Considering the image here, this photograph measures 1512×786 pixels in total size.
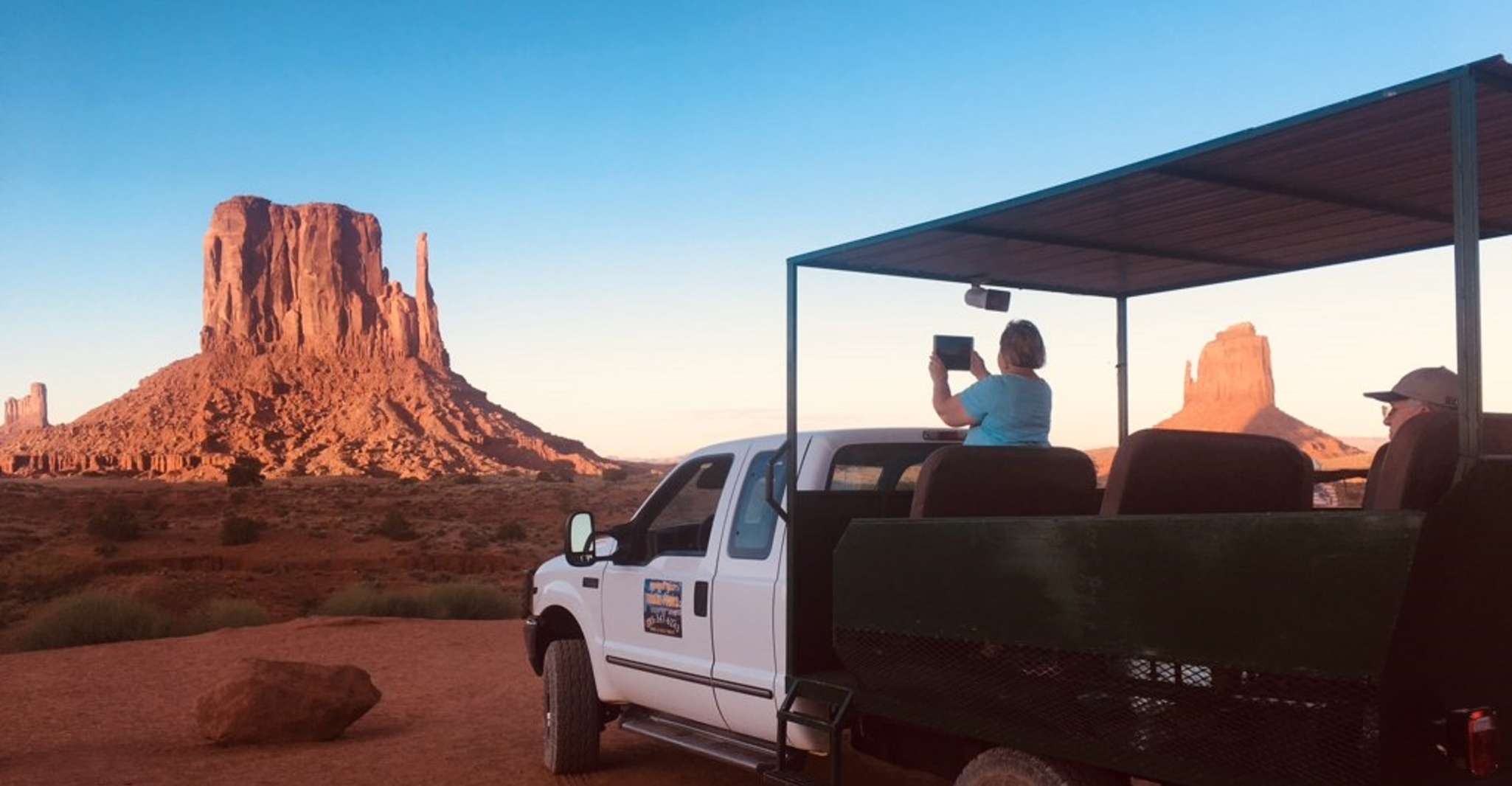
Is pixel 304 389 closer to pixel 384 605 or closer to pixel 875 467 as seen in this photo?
pixel 384 605

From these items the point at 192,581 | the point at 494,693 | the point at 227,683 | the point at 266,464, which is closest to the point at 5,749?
the point at 227,683

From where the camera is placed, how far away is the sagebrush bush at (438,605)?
2045cm

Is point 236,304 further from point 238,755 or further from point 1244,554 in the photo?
point 1244,554

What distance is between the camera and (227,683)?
32.0 ft

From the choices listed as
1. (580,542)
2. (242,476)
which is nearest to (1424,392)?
(580,542)

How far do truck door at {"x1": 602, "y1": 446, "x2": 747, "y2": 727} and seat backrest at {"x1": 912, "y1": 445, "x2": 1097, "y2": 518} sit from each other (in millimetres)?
1667

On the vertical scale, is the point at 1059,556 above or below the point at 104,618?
above

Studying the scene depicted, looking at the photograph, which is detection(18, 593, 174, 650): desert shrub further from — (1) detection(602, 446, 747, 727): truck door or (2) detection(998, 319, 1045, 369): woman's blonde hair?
(2) detection(998, 319, 1045, 369): woman's blonde hair

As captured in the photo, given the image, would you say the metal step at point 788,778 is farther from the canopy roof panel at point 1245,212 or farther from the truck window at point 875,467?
the canopy roof panel at point 1245,212

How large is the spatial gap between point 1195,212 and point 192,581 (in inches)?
1044

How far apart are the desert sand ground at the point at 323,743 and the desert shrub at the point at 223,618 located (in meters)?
1.51

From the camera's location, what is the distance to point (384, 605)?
20.9 meters

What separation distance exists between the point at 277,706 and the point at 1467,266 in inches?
337

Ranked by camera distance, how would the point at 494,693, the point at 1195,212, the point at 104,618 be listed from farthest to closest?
Answer: the point at 104,618
the point at 494,693
the point at 1195,212
